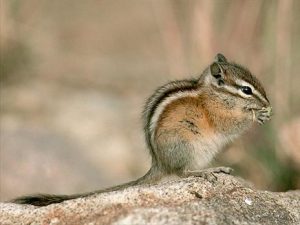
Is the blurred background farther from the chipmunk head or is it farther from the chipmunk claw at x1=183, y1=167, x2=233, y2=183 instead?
the chipmunk claw at x1=183, y1=167, x2=233, y2=183

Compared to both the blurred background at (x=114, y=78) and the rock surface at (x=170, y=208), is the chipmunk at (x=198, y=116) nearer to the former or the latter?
the rock surface at (x=170, y=208)

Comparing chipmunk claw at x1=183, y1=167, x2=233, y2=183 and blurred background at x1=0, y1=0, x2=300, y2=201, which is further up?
blurred background at x1=0, y1=0, x2=300, y2=201

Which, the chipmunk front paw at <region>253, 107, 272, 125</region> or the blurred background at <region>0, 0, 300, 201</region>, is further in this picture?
the blurred background at <region>0, 0, 300, 201</region>

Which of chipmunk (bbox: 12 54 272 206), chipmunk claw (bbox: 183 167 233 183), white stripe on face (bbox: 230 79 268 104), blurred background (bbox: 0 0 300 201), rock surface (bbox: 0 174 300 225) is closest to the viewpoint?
rock surface (bbox: 0 174 300 225)

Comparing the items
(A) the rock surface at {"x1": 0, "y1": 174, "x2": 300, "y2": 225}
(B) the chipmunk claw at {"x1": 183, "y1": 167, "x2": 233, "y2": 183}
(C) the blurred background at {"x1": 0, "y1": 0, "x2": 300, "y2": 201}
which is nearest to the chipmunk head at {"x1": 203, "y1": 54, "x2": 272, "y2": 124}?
(B) the chipmunk claw at {"x1": 183, "y1": 167, "x2": 233, "y2": 183}

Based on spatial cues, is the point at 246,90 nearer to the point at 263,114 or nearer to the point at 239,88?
the point at 239,88

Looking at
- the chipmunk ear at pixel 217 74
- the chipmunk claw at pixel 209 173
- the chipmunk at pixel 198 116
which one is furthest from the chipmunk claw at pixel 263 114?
the chipmunk claw at pixel 209 173
